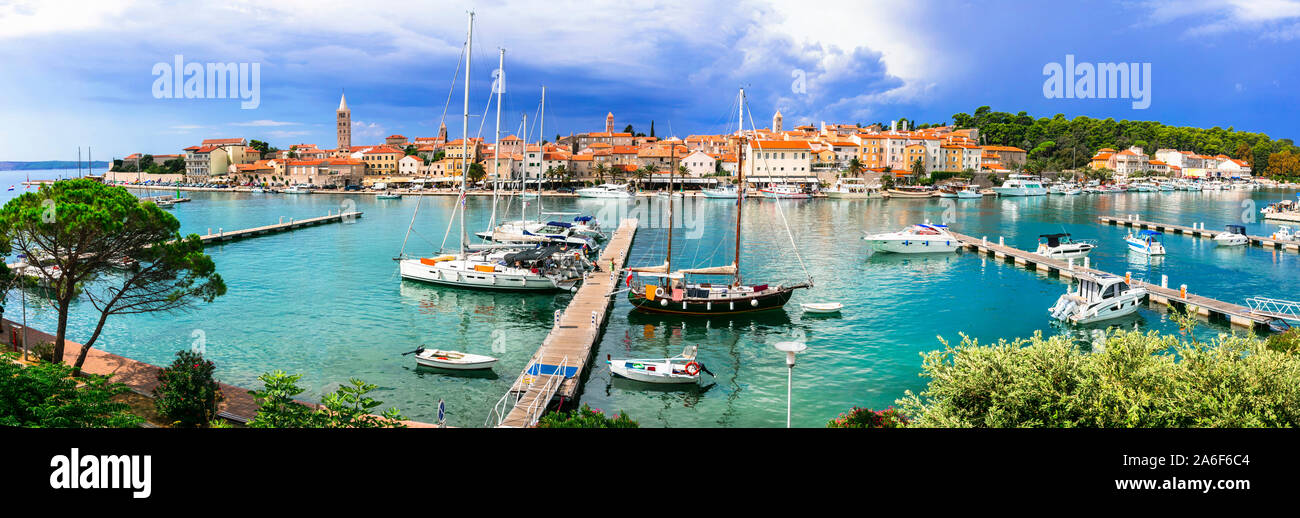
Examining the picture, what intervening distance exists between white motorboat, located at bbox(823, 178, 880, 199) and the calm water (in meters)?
42.2

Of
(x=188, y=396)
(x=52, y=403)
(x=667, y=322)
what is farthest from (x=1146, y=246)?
(x=52, y=403)

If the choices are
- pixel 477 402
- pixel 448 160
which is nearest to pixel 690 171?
pixel 448 160

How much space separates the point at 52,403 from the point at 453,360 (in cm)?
756

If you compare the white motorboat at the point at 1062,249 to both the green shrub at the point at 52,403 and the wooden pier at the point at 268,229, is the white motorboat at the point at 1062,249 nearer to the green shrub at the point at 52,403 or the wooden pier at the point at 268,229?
the green shrub at the point at 52,403

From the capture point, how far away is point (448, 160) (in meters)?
106

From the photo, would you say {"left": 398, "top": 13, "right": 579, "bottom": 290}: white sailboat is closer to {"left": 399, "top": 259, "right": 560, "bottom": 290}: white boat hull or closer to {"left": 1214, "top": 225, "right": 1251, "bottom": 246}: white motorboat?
{"left": 399, "top": 259, "right": 560, "bottom": 290}: white boat hull

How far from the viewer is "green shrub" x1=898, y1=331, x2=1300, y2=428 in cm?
674

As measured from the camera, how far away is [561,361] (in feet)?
48.2

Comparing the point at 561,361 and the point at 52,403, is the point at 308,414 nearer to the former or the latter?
the point at 52,403
